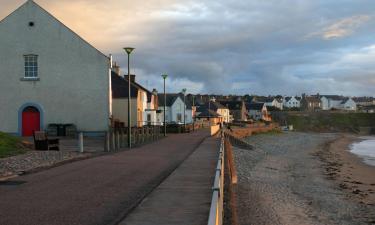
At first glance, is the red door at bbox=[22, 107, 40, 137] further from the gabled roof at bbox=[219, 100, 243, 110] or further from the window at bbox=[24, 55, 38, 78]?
the gabled roof at bbox=[219, 100, 243, 110]

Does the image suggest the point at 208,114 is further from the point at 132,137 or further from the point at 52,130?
the point at 132,137

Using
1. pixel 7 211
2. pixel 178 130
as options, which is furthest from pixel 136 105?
pixel 7 211

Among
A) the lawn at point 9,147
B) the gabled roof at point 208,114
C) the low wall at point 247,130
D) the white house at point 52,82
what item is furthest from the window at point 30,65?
the gabled roof at point 208,114

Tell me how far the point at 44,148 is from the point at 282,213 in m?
12.5

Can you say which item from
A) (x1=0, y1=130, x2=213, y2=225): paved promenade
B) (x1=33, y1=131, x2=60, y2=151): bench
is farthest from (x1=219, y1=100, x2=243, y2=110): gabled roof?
(x1=0, y1=130, x2=213, y2=225): paved promenade

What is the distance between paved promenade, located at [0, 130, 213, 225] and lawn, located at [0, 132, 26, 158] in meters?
4.49

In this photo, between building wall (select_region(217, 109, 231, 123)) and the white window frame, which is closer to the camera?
the white window frame

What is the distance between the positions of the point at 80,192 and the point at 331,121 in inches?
5997

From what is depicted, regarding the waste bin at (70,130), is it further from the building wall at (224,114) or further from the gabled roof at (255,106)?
the gabled roof at (255,106)

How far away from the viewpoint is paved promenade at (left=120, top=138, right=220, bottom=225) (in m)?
8.95

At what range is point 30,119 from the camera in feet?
124

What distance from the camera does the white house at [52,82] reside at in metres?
37.4

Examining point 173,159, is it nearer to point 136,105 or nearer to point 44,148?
point 44,148

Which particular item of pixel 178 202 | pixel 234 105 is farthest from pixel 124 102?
pixel 234 105
